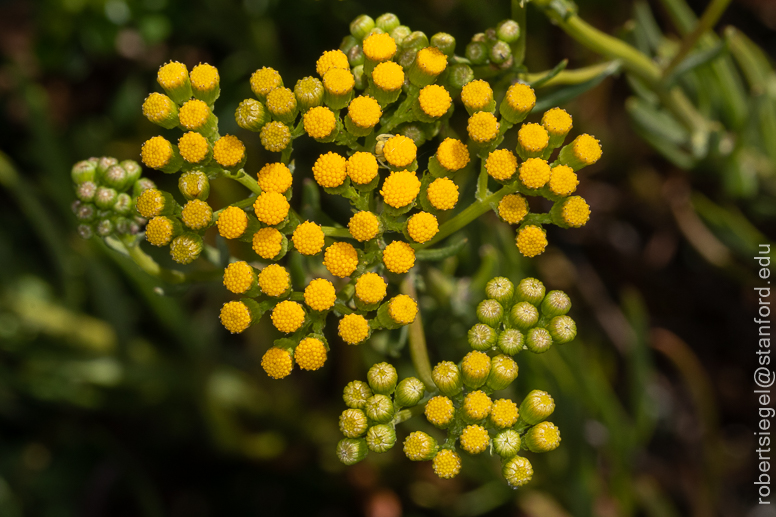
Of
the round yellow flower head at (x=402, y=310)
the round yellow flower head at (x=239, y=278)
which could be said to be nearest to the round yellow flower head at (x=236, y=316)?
the round yellow flower head at (x=239, y=278)

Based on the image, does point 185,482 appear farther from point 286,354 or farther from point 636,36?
point 636,36

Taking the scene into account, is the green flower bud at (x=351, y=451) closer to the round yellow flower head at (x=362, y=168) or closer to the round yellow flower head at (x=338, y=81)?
the round yellow flower head at (x=362, y=168)

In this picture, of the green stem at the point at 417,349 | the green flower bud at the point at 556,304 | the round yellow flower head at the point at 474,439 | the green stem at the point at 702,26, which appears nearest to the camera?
the round yellow flower head at the point at 474,439

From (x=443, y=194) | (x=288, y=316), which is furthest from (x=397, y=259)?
(x=288, y=316)

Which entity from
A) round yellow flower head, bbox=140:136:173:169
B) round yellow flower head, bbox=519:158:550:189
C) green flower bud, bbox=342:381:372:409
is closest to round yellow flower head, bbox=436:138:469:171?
round yellow flower head, bbox=519:158:550:189

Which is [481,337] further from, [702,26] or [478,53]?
[702,26]
